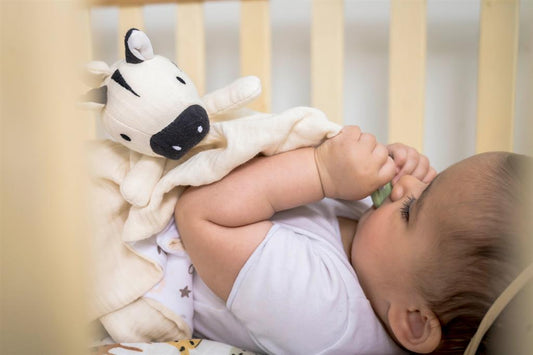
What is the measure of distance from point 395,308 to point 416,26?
0.57 m

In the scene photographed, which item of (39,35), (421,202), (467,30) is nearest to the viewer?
(39,35)

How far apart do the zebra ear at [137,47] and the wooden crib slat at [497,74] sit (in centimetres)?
65

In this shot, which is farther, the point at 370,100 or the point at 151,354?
the point at 370,100

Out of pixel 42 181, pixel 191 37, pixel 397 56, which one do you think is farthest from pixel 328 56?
pixel 42 181

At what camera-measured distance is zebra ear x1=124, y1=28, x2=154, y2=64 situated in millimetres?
579

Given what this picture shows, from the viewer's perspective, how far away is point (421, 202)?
1.98ft

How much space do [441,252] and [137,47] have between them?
42cm

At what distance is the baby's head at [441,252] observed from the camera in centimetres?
52

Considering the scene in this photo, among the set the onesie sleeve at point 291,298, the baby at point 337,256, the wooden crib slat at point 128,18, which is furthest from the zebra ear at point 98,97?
the wooden crib slat at point 128,18

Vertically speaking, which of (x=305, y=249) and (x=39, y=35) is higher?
(x=39, y=35)

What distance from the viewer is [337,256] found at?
67 centimetres

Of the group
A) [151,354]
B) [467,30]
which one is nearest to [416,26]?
[467,30]

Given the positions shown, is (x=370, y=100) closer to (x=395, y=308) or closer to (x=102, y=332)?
(x=395, y=308)

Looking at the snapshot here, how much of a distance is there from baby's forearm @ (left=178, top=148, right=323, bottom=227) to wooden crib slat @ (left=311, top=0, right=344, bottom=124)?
1.26 feet
